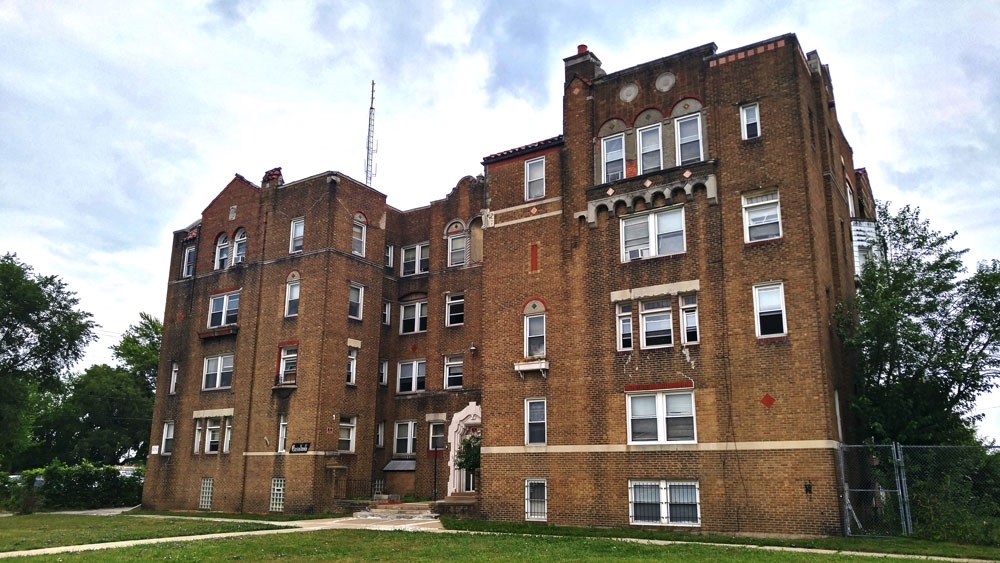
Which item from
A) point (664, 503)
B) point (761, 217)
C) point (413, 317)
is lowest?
point (664, 503)

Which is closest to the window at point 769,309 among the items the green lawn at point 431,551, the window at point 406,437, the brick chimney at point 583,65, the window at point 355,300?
the green lawn at point 431,551

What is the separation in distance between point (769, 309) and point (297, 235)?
21.5m

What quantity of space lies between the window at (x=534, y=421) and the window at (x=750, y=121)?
33.0ft

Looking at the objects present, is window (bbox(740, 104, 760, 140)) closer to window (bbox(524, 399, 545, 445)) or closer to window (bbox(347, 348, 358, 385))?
window (bbox(524, 399, 545, 445))

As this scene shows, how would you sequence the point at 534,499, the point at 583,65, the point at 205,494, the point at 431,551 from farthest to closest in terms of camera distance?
the point at 205,494
the point at 583,65
the point at 534,499
the point at 431,551

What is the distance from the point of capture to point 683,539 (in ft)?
65.5

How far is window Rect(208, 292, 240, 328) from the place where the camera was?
120ft

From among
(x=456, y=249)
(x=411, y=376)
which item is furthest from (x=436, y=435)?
(x=456, y=249)

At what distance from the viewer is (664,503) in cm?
2183

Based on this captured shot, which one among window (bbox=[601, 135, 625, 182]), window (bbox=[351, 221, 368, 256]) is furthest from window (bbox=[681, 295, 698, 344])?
window (bbox=[351, 221, 368, 256])

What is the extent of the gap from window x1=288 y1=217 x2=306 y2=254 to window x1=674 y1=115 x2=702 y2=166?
1786 centimetres

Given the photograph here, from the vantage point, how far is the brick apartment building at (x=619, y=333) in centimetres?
2111

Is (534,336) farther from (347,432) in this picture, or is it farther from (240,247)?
(240,247)

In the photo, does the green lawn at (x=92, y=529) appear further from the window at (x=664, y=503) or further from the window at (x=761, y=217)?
the window at (x=761, y=217)
